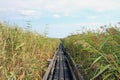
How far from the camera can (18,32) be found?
5.74m

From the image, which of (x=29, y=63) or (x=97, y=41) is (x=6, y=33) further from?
(x=97, y=41)

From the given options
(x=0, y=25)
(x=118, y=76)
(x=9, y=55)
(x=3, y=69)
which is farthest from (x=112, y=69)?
(x=0, y=25)

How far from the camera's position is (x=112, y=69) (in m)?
3.73

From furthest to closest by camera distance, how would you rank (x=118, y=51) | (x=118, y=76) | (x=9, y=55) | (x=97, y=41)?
1. (x=97, y=41)
2. (x=9, y=55)
3. (x=118, y=51)
4. (x=118, y=76)

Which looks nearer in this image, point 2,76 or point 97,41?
point 2,76

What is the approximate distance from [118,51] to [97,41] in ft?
5.12

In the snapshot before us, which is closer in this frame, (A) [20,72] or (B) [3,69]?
(B) [3,69]

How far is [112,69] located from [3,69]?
61.4 inches

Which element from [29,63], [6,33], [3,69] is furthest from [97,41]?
[3,69]

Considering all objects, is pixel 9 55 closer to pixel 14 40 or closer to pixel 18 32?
pixel 14 40

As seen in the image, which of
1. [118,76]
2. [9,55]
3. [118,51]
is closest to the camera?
[118,76]

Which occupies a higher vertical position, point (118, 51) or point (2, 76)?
point (118, 51)

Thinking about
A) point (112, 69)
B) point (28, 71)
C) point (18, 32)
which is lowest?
point (28, 71)

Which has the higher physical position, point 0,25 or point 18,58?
point 0,25
